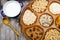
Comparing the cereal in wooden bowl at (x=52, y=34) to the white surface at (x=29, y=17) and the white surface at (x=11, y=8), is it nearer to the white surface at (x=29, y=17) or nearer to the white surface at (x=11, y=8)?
the white surface at (x=29, y=17)

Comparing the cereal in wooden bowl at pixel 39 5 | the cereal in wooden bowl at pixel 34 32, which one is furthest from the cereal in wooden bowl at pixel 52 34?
the cereal in wooden bowl at pixel 39 5

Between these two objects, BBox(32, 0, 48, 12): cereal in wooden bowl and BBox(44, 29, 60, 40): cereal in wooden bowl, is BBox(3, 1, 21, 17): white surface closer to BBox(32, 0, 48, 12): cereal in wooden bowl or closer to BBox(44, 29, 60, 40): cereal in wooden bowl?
BBox(32, 0, 48, 12): cereal in wooden bowl

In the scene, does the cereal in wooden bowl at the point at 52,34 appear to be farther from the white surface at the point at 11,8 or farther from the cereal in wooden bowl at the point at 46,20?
the white surface at the point at 11,8

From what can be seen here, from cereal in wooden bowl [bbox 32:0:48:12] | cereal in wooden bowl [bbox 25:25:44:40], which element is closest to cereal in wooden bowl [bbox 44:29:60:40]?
cereal in wooden bowl [bbox 25:25:44:40]

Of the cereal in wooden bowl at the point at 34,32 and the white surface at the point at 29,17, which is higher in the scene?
the white surface at the point at 29,17

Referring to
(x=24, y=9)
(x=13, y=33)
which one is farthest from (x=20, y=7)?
(x=13, y=33)

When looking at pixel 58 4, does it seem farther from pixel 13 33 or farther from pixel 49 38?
pixel 13 33

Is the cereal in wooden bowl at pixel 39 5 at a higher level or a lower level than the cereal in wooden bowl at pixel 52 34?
higher

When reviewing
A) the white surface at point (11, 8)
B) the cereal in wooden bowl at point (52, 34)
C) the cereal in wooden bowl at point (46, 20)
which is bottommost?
the cereal in wooden bowl at point (52, 34)
